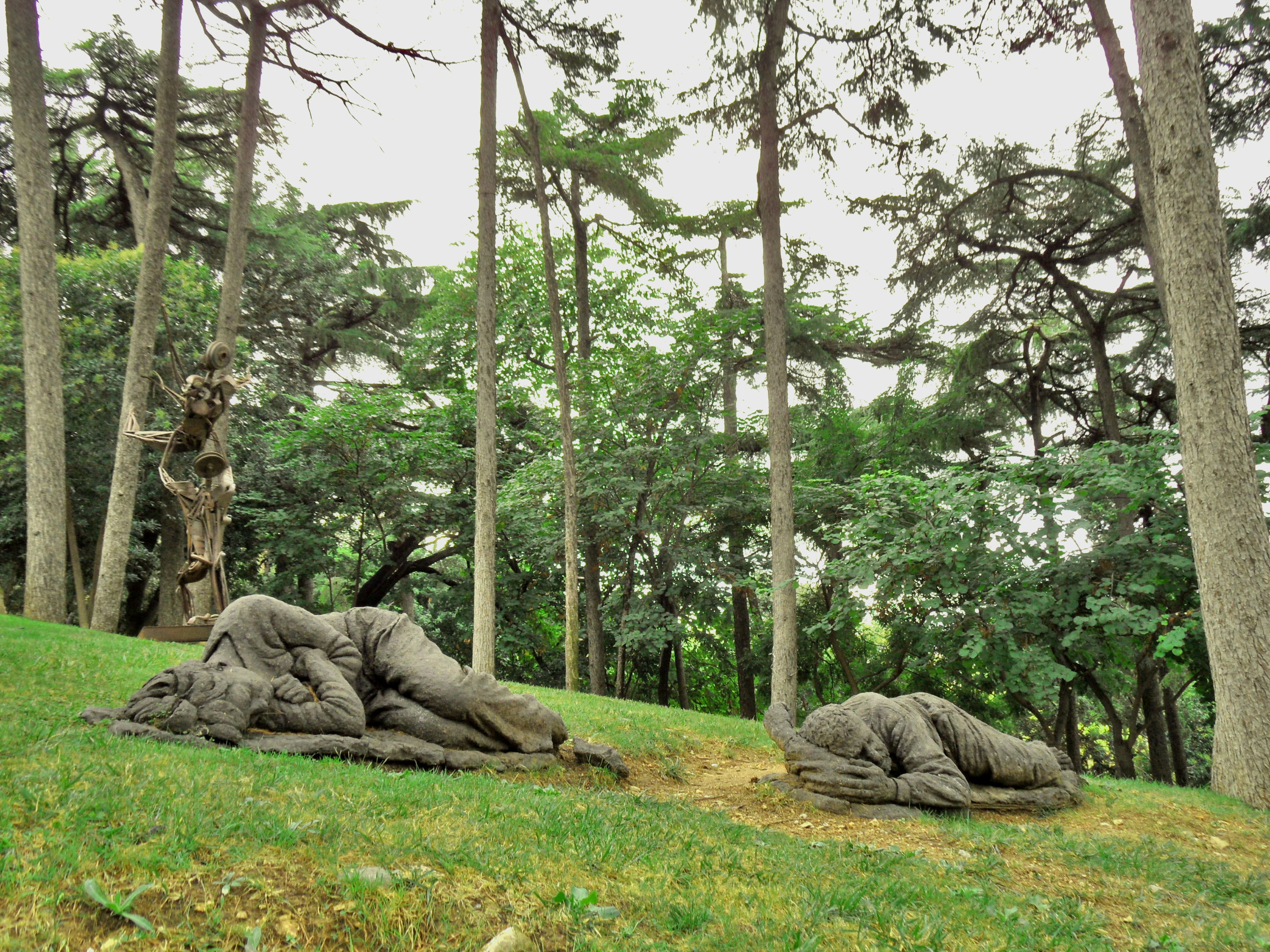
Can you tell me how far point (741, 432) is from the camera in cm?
1856

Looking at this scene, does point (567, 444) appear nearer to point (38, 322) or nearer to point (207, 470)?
point (207, 470)

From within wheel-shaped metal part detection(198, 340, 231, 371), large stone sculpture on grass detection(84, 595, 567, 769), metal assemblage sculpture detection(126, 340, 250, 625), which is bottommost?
large stone sculpture on grass detection(84, 595, 567, 769)

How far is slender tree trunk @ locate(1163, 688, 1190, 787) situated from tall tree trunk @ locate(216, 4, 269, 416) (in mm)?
18601

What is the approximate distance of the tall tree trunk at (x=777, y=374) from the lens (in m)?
11.6

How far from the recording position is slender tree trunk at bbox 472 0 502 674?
1052 centimetres

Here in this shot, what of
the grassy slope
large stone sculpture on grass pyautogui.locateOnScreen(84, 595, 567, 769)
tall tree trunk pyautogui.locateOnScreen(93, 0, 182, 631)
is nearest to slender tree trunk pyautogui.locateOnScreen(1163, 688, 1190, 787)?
the grassy slope

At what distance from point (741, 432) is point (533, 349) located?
7293mm

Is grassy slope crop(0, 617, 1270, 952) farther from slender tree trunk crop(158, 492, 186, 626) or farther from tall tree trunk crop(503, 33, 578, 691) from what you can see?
slender tree trunk crop(158, 492, 186, 626)

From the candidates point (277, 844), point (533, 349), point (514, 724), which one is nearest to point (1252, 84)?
point (514, 724)

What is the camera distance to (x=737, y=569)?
1692cm

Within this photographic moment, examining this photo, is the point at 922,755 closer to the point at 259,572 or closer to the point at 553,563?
the point at 553,563

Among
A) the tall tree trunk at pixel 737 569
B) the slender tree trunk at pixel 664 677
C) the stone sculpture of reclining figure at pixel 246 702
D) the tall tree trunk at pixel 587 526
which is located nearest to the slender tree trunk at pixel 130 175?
the tall tree trunk at pixel 587 526

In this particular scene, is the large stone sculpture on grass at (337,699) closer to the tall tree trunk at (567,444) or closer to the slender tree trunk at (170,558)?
the tall tree trunk at (567,444)

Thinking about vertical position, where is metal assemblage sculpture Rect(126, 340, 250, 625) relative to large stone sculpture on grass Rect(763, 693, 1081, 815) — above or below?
above
